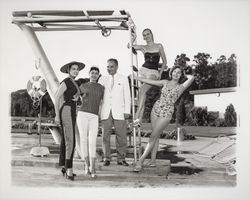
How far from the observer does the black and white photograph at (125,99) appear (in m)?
4.11

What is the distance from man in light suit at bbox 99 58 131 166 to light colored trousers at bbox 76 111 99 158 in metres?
0.13

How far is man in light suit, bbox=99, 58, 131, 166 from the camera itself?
13.5 feet

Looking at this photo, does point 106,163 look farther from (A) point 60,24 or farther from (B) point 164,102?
(A) point 60,24

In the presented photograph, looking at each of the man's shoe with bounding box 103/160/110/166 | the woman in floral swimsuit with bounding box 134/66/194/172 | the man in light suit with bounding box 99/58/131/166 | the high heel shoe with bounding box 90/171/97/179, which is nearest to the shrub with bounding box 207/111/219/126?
the woman in floral swimsuit with bounding box 134/66/194/172

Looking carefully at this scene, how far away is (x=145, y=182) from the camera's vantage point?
4.14 metres

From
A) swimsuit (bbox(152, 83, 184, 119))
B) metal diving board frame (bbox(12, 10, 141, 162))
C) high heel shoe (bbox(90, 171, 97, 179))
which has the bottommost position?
high heel shoe (bbox(90, 171, 97, 179))

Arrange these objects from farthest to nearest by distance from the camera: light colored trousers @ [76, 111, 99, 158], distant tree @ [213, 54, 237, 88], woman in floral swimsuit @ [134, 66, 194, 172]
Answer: distant tree @ [213, 54, 237, 88] → woman in floral swimsuit @ [134, 66, 194, 172] → light colored trousers @ [76, 111, 99, 158]

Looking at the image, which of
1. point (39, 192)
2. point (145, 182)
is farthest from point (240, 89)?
point (39, 192)

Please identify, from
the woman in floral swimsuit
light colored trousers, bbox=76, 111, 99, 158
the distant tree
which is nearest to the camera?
light colored trousers, bbox=76, 111, 99, 158

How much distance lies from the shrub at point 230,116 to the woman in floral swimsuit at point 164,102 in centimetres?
59

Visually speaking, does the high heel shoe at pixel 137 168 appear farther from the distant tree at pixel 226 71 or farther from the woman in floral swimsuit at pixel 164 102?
the distant tree at pixel 226 71

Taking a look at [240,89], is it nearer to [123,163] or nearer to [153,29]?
[153,29]

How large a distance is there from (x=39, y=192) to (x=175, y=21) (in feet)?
8.95

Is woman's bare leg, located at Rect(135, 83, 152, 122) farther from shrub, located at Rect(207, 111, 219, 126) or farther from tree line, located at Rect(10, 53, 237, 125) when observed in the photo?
shrub, located at Rect(207, 111, 219, 126)
